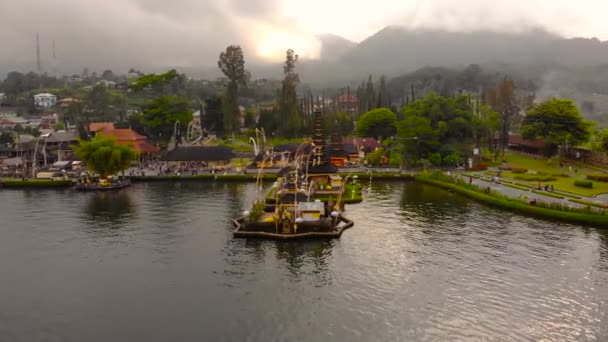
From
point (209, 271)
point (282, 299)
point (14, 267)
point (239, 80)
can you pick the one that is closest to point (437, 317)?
point (282, 299)

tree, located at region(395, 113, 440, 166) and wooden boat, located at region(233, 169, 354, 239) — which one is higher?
tree, located at region(395, 113, 440, 166)

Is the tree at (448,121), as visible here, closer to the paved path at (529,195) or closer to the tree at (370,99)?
the paved path at (529,195)

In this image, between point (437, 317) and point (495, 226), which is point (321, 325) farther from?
point (495, 226)

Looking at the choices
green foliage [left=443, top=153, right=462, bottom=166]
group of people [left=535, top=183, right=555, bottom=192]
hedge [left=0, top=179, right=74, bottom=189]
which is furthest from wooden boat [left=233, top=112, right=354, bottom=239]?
hedge [left=0, top=179, right=74, bottom=189]

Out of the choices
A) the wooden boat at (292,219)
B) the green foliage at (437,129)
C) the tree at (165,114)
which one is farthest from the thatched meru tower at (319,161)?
the tree at (165,114)

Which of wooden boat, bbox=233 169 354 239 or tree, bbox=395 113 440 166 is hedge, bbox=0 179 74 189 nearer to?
wooden boat, bbox=233 169 354 239

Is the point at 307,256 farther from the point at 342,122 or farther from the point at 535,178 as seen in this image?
the point at 342,122
